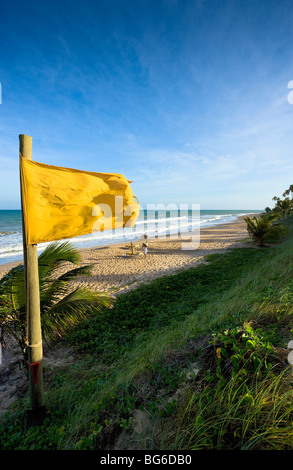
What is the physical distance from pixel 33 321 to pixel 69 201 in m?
1.40

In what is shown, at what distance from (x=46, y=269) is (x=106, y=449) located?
268 cm

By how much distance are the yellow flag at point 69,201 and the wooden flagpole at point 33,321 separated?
259mm

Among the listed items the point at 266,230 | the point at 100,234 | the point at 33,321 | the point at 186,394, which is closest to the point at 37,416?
the point at 33,321

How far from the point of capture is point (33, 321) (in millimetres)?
2188

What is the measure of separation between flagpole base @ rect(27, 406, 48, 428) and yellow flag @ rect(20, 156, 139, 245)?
2.04 m

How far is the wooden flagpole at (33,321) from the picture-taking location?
2051mm

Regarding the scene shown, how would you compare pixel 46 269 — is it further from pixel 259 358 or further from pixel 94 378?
pixel 259 358

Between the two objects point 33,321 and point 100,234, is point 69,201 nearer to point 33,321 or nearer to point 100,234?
point 33,321

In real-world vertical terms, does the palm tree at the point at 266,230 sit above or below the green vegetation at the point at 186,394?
above

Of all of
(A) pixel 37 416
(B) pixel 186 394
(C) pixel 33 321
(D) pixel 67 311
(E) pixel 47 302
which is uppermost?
(C) pixel 33 321

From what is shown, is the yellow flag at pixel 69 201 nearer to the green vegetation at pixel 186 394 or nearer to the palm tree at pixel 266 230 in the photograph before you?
the green vegetation at pixel 186 394

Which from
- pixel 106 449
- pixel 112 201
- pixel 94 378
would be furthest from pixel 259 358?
pixel 94 378

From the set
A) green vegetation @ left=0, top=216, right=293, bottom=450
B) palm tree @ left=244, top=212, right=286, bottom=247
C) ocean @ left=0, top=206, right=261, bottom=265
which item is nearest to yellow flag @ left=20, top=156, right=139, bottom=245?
green vegetation @ left=0, top=216, right=293, bottom=450

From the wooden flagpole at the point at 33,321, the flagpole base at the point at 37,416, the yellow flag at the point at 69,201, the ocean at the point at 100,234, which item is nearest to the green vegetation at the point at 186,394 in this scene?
the flagpole base at the point at 37,416
